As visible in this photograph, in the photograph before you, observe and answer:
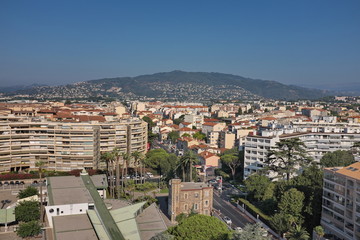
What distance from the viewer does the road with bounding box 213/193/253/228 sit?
53.4 m

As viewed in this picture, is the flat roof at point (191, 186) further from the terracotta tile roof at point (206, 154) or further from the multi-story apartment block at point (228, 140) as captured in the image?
the multi-story apartment block at point (228, 140)

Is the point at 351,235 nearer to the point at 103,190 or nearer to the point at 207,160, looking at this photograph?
the point at 103,190

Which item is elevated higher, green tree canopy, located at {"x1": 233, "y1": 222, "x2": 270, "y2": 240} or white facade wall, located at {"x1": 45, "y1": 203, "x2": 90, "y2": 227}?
green tree canopy, located at {"x1": 233, "y1": 222, "x2": 270, "y2": 240}

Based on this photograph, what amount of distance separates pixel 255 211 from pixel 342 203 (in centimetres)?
1398

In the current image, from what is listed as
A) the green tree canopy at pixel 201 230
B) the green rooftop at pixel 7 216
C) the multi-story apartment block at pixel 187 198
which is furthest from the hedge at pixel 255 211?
the green rooftop at pixel 7 216

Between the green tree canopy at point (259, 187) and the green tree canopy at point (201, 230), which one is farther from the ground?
the green tree canopy at point (201, 230)

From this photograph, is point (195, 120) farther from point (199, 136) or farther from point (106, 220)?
point (106, 220)

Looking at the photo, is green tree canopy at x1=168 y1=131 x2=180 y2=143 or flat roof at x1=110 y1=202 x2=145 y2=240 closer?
flat roof at x1=110 y1=202 x2=145 y2=240

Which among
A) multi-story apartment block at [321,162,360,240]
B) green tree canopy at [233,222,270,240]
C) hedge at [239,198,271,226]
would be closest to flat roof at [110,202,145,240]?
green tree canopy at [233,222,270,240]

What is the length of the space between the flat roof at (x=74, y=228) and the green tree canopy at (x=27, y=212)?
11.5 meters

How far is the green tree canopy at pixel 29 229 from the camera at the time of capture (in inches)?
1745

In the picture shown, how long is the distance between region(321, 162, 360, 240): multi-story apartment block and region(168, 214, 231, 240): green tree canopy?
14.5m

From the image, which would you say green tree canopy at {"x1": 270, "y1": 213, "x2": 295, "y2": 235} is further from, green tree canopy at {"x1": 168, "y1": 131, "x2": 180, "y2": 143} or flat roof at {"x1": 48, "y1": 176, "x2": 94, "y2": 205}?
green tree canopy at {"x1": 168, "y1": 131, "x2": 180, "y2": 143}

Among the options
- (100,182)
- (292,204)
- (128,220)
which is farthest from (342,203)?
(100,182)
